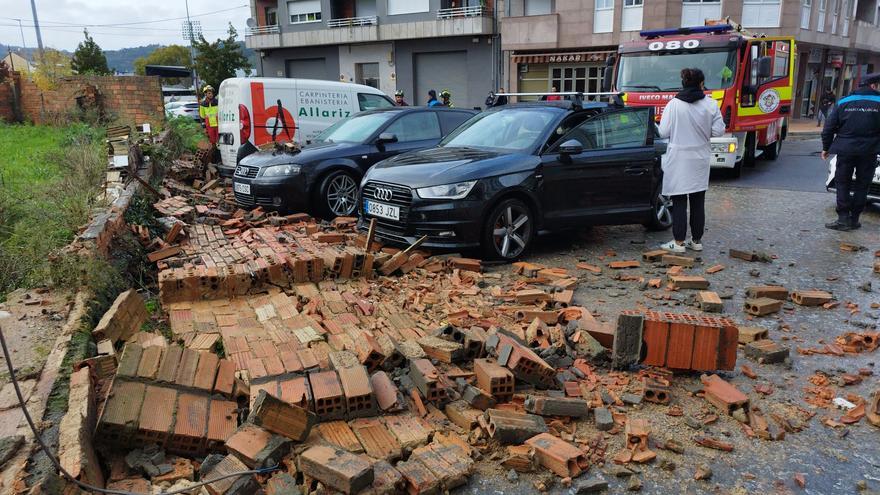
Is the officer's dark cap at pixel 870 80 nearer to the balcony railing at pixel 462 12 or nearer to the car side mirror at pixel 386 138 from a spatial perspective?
the car side mirror at pixel 386 138

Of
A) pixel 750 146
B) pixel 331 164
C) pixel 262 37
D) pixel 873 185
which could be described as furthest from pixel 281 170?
pixel 262 37

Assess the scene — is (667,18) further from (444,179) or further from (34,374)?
(34,374)

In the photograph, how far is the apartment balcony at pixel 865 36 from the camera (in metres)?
38.1

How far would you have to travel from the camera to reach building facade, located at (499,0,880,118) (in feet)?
93.0

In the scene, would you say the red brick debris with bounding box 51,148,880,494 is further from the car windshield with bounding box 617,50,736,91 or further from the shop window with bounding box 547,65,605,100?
the shop window with bounding box 547,65,605,100

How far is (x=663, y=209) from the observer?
326 inches

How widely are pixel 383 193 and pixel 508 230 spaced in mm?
1434

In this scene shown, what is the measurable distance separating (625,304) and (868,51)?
156 feet

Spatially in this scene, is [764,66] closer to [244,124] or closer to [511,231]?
[511,231]

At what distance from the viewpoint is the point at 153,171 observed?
1067cm

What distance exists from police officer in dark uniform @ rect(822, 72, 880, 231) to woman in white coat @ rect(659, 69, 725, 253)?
90.9 inches

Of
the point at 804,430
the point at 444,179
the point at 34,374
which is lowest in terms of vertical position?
the point at 804,430

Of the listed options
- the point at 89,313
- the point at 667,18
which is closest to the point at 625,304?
the point at 89,313

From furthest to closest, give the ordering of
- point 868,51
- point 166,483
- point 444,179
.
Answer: point 868,51 < point 444,179 < point 166,483
